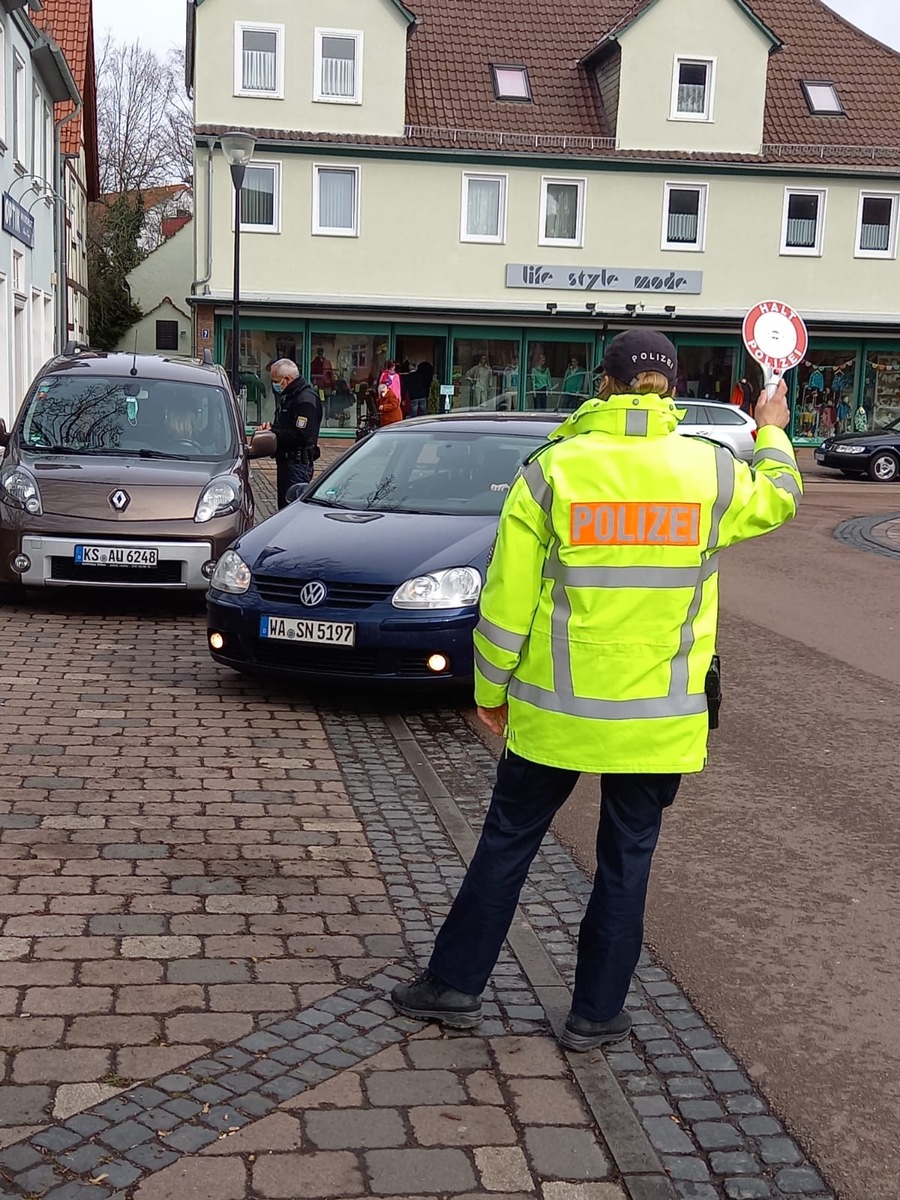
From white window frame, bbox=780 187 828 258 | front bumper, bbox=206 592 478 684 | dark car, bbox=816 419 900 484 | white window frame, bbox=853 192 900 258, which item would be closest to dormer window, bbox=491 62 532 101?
white window frame, bbox=780 187 828 258

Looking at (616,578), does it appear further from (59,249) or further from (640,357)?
(59,249)

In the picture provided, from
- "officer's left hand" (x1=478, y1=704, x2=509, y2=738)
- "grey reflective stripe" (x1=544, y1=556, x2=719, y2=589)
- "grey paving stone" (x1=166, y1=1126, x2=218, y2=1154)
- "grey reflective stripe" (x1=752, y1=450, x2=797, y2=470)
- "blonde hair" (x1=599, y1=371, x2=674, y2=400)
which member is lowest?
"grey paving stone" (x1=166, y1=1126, x2=218, y2=1154)

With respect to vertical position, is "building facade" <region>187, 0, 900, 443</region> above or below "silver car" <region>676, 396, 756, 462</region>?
above

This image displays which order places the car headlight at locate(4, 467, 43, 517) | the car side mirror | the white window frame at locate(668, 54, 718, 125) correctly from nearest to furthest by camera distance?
the car headlight at locate(4, 467, 43, 517)
the car side mirror
the white window frame at locate(668, 54, 718, 125)

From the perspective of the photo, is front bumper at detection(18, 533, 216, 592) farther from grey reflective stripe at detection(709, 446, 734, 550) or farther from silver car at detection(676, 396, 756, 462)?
silver car at detection(676, 396, 756, 462)

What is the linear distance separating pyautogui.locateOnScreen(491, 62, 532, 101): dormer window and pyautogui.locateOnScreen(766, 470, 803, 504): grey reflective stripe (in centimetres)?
3317

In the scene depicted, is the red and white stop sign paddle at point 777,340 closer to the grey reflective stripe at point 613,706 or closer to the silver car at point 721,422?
the grey reflective stripe at point 613,706

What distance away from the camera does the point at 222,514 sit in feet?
34.2

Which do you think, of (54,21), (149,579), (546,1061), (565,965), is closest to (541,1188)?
(546,1061)

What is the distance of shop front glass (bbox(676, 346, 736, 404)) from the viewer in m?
35.4

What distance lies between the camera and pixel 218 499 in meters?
10.5

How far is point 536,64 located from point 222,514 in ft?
94.3

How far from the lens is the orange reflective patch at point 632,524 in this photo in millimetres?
3602

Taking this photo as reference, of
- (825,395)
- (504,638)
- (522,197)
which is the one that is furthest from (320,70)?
(504,638)
